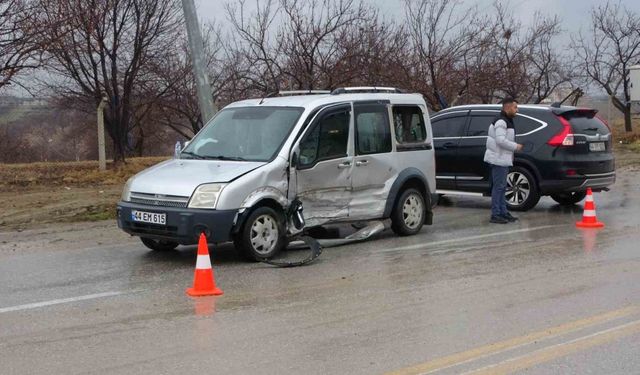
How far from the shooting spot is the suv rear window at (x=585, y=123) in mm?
12688

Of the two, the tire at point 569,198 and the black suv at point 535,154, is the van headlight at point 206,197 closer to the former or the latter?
the black suv at point 535,154

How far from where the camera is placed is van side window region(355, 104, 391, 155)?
9719 millimetres

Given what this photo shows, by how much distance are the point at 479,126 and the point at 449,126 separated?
0.58m

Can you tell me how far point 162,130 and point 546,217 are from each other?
3212 centimetres

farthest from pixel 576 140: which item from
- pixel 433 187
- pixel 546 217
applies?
pixel 433 187

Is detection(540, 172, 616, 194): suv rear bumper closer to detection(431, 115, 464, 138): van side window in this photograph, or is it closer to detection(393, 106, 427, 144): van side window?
detection(431, 115, 464, 138): van side window

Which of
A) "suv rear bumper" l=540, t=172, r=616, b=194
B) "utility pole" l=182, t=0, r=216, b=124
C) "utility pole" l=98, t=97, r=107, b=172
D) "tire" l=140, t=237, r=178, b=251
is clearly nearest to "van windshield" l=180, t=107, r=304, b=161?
"tire" l=140, t=237, r=178, b=251

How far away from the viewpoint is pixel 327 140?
930 centimetres

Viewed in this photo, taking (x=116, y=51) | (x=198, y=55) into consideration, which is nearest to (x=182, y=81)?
(x=116, y=51)

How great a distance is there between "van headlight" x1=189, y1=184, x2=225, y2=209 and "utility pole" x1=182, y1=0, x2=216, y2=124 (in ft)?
15.8

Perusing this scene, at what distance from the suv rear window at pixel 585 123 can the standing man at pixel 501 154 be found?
1675 millimetres

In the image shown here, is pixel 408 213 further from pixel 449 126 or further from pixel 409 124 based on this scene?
pixel 449 126

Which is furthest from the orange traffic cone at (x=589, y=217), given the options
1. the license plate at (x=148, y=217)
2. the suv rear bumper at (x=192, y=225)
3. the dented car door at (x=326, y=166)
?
the license plate at (x=148, y=217)

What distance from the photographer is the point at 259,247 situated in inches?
332
